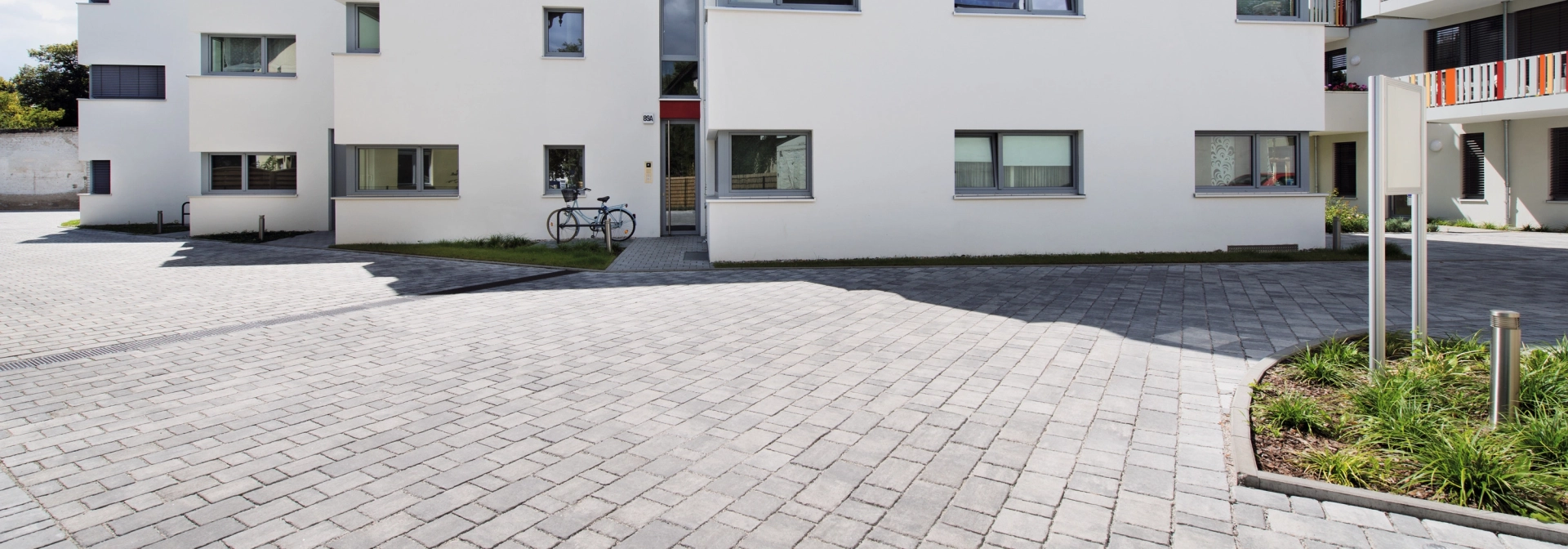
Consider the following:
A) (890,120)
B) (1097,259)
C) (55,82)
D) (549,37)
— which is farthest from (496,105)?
(55,82)

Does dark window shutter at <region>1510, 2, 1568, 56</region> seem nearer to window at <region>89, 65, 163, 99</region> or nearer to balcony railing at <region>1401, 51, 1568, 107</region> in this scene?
balcony railing at <region>1401, 51, 1568, 107</region>

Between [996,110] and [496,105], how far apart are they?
9.84m

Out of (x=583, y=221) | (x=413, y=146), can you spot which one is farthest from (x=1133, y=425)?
(x=413, y=146)

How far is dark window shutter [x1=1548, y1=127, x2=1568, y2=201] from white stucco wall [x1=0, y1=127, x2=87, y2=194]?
4941 cm

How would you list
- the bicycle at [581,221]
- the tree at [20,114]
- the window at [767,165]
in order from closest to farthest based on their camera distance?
the window at [767,165] → the bicycle at [581,221] → the tree at [20,114]

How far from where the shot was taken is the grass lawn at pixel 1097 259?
1293 centimetres

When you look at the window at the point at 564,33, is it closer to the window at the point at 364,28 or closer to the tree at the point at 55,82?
the window at the point at 364,28

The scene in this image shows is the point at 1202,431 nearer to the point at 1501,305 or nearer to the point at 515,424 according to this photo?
the point at 515,424

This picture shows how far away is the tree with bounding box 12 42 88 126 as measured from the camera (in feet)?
165

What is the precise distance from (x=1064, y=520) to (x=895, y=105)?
34.9ft

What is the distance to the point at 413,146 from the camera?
59.5ft

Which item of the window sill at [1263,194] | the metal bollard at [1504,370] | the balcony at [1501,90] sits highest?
the balcony at [1501,90]

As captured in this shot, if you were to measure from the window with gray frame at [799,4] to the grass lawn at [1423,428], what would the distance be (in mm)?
9139

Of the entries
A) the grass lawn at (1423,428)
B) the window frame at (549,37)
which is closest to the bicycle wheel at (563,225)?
the window frame at (549,37)
